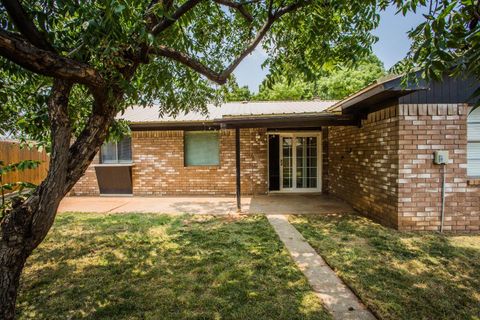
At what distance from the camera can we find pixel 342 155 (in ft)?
26.8

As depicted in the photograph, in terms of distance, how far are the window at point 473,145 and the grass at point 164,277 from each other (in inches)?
169

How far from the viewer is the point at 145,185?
9.80 m

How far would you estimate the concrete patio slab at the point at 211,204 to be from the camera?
7.15 meters

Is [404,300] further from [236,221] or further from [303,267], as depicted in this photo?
[236,221]

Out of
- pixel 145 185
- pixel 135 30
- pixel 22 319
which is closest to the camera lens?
pixel 135 30

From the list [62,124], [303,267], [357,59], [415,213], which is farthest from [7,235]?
[415,213]

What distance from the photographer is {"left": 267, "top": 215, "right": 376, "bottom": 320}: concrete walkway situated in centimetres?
265

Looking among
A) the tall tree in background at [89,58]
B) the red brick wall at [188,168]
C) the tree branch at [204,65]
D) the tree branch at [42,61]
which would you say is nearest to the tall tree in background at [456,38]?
the tall tree in background at [89,58]

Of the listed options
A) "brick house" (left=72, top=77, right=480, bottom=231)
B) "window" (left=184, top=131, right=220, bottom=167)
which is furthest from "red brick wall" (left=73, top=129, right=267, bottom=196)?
"window" (left=184, top=131, right=220, bottom=167)

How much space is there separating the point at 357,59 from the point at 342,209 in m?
4.52

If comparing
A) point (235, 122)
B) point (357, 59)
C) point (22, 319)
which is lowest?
point (22, 319)

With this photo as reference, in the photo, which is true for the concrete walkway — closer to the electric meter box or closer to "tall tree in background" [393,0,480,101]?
"tall tree in background" [393,0,480,101]

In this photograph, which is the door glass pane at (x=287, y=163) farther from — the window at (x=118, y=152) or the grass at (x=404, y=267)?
the window at (x=118, y=152)

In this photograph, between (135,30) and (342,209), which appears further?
(342,209)
